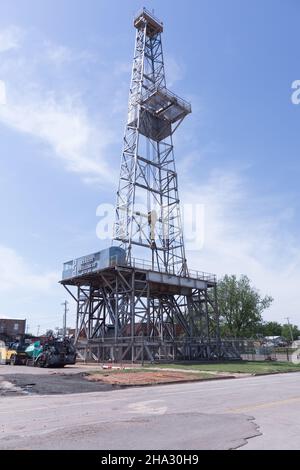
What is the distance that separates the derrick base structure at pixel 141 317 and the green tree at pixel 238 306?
18231mm

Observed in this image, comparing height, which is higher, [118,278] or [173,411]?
[118,278]

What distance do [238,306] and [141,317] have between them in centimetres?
3139

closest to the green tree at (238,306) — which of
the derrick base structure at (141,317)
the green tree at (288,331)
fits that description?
the derrick base structure at (141,317)

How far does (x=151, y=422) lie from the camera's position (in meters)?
8.69

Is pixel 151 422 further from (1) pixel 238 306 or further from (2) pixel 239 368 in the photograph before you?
(1) pixel 238 306

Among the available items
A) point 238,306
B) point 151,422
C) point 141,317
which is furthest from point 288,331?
point 151,422

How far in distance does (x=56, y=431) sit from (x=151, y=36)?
176ft

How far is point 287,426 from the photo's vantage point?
832cm

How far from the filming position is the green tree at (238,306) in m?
67.9

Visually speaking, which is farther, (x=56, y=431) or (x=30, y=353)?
(x=30, y=353)

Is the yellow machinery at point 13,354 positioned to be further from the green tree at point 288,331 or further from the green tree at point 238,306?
the green tree at point 288,331
